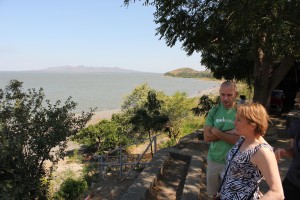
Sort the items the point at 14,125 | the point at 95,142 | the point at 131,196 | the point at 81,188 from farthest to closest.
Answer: the point at 95,142, the point at 81,188, the point at 14,125, the point at 131,196

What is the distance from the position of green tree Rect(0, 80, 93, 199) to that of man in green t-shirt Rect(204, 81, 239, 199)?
8973 millimetres

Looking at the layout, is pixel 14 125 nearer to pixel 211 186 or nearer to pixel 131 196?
pixel 131 196

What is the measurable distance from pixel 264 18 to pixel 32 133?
9128 millimetres

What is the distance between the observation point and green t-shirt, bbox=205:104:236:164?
3.29m

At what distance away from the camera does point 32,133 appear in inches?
468

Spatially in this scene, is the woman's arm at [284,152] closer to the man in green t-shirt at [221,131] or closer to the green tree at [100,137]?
the man in green t-shirt at [221,131]

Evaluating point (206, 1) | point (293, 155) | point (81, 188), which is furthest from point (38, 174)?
point (293, 155)

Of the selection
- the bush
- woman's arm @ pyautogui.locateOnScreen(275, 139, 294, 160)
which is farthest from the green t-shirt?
the bush

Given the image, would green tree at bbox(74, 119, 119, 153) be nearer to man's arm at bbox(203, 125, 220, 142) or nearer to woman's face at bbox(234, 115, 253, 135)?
man's arm at bbox(203, 125, 220, 142)

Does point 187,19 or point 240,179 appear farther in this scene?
point 187,19

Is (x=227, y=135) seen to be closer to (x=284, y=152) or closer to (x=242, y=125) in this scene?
(x=284, y=152)

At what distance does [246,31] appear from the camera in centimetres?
896

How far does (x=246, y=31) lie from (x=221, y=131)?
651 cm

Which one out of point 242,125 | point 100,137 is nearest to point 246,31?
point 242,125
